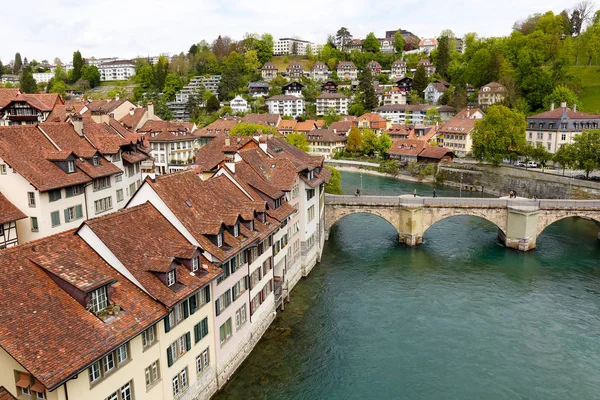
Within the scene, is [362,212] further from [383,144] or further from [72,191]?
[383,144]

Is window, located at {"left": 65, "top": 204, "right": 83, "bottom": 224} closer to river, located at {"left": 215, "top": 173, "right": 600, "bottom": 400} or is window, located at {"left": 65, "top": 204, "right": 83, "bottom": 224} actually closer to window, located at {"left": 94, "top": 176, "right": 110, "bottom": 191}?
window, located at {"left": 94, "top": 176, "right": 110, "bottom": 191}

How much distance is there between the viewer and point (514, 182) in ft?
283

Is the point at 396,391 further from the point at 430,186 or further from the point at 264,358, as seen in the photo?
the point at 430,186

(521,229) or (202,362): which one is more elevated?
(202,362)

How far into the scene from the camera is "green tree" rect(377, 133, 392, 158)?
120 m

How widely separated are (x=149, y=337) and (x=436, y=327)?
23.9 metres

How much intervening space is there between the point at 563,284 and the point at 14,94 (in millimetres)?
58826

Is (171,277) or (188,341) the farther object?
(188,341)

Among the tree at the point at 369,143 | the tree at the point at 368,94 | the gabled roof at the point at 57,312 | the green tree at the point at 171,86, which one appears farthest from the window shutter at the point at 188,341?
the green tree at the point at 171,86

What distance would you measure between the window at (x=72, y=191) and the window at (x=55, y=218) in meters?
1.56

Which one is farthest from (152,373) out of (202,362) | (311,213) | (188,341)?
(311,213)

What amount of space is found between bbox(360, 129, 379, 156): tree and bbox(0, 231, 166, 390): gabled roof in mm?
104226

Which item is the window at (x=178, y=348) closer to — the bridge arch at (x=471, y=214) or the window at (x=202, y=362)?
the window at (x=202, y=362)

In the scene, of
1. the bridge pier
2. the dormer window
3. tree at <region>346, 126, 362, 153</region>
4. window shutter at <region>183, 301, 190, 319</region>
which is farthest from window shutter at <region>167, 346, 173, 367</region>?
tree at <region>346, 126, 362, 153</region>
